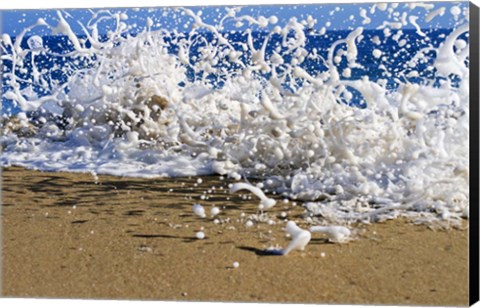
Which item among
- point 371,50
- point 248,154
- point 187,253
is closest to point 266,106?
point 248,154

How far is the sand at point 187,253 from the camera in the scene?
14.0ft

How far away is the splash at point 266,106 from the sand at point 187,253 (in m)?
0.13

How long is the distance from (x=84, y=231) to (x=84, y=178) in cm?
31

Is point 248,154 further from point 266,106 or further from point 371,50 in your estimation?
point 371,50

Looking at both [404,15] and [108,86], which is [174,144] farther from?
[404,15]

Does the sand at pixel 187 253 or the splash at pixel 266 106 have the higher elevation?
the splash at pixel 266 106

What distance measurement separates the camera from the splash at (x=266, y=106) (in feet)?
14.3

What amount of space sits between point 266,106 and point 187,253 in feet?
2.49

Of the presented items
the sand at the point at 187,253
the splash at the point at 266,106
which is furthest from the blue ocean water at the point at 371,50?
the sand at the point at 187,253

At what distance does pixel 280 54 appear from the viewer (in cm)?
460

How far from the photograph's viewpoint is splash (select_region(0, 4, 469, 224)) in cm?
435

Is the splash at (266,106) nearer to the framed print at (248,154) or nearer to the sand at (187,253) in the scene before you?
the framed print at (248,154)

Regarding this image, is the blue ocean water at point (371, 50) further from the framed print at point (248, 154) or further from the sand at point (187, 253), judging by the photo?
the sand at point (187, 253)

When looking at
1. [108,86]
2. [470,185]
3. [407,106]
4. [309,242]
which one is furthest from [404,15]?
A: [108,86]
